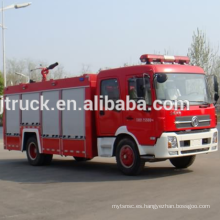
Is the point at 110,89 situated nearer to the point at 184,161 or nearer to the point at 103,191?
the point at 184,161

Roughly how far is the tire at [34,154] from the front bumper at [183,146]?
4.49 m

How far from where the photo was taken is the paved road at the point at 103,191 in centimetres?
691

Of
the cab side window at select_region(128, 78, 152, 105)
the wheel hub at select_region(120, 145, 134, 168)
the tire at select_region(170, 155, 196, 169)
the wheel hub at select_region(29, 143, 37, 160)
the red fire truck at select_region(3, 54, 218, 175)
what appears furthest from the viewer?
the wheel hub at select_region(29, 143, 37, 160)

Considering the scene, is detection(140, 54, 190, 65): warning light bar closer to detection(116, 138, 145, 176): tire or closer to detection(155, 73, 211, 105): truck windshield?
detection(155, 73, 211, 105): truck windshield

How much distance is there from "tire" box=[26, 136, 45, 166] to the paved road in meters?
0.50

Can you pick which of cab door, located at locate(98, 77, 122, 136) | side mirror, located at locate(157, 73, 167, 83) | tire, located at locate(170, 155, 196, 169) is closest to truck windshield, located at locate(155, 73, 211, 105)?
side mirror, located at locate(157, 73, 167, 83)

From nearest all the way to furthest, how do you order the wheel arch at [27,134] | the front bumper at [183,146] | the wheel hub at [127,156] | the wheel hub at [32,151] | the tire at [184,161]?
the front bumper at [183,146], the wheel hub at [127,156], the tire at [184,161], the wheel arch at [27,134], the wheel hub at [32,151]

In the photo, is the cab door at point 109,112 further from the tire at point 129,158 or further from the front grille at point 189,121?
the front grille at point 189,121

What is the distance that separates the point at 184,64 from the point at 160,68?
54.3 inches

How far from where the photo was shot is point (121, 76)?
10.6 m

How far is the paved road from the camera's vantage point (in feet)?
22.7

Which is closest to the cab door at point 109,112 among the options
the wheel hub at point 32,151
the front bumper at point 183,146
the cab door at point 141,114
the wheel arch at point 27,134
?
the cab door at point 141,114

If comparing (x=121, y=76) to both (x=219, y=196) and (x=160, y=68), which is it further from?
(x=219, y=196)

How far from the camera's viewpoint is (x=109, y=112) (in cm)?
1090
